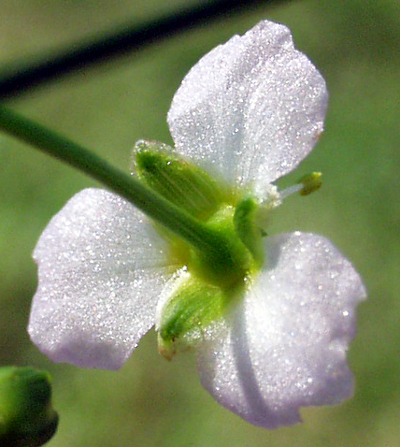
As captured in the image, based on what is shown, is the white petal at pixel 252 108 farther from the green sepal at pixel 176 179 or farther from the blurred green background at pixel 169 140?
the blurred green background at pixel 169 140

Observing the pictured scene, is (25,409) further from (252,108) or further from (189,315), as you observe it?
(252,108)

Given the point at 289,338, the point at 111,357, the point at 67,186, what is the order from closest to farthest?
the point at 289,338
the point at 111,357
the point at 67,186

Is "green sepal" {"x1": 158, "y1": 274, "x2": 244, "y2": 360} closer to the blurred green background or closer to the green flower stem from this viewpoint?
the green flower stem

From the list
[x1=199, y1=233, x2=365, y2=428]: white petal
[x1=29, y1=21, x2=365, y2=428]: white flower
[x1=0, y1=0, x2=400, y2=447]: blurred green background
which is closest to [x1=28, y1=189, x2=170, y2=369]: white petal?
[x1=29, y1=21, x2=365, y2=428]: white flower

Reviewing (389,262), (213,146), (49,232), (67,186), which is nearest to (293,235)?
(213,146)

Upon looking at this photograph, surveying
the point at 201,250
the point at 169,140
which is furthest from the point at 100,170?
the point at 169,140

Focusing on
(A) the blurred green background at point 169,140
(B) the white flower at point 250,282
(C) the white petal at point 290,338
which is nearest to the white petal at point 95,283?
(B) the white flower at point 250,282

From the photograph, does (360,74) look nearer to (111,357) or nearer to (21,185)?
(21,185)
